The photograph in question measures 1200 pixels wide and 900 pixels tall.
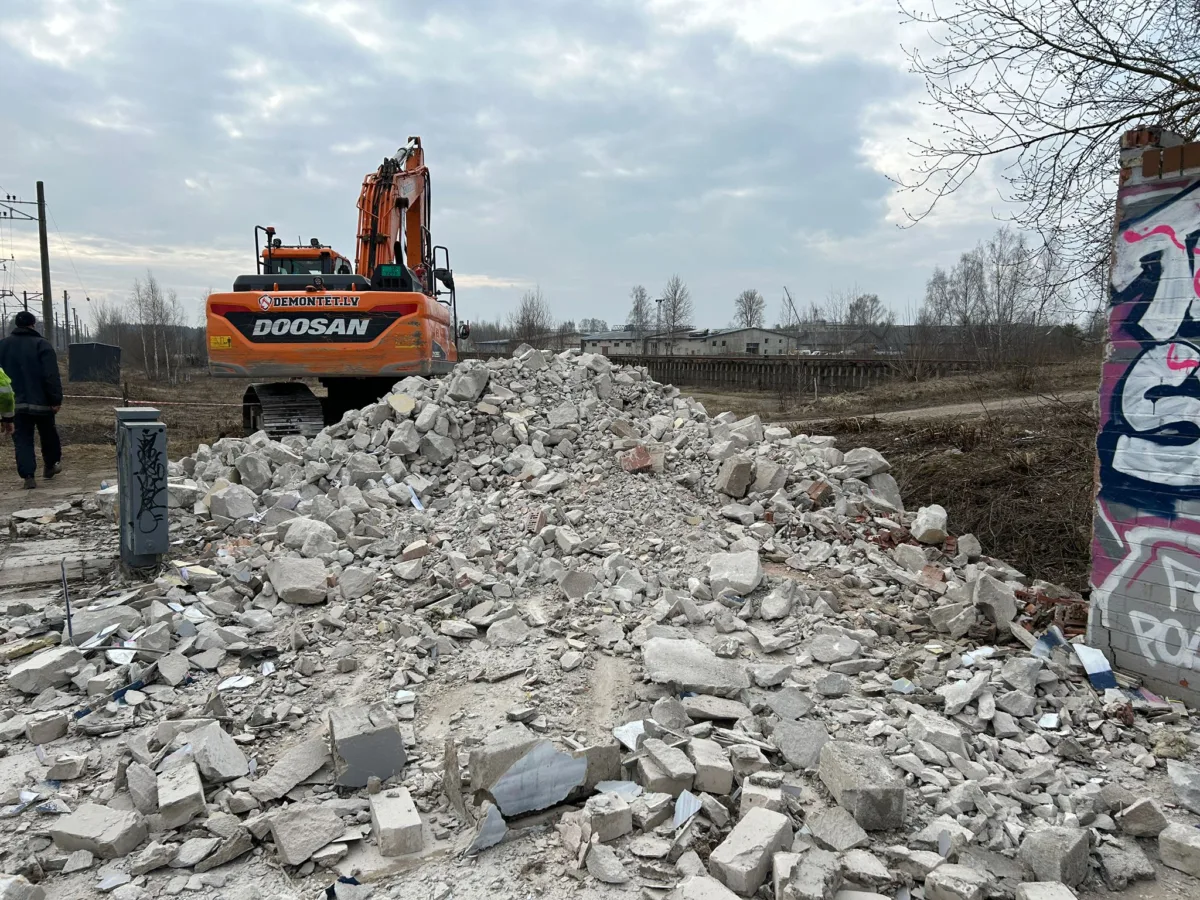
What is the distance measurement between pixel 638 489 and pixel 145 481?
11.9ft

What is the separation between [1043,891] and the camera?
2473 mm

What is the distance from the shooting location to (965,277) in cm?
4928

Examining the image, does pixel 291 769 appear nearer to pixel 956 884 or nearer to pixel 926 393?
pixel 956 884

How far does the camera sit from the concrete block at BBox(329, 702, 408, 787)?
313 centimetres

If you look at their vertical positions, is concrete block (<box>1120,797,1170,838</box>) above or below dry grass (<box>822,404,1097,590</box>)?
below

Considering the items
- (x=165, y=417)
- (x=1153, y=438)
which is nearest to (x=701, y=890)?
(x=1153, y=438)

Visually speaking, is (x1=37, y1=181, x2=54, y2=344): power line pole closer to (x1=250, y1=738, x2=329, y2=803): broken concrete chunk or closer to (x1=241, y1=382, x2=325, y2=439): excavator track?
(x1=241, y1=382, x2=325, y2=439): excavator track

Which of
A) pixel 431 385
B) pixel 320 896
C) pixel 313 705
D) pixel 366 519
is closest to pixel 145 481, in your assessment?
pixel 366 519

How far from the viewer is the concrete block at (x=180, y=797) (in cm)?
288

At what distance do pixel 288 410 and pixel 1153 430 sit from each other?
8.91 metres

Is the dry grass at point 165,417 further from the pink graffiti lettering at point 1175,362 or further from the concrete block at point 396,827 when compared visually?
the pink graffiti lettering at point 1175,362

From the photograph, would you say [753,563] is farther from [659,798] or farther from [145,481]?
[145,481]

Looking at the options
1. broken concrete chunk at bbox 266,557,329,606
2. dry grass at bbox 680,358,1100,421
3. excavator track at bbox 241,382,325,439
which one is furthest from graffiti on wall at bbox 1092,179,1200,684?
dry grass at bbox 680,358,1100,421

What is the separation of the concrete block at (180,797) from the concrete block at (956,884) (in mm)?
2672
